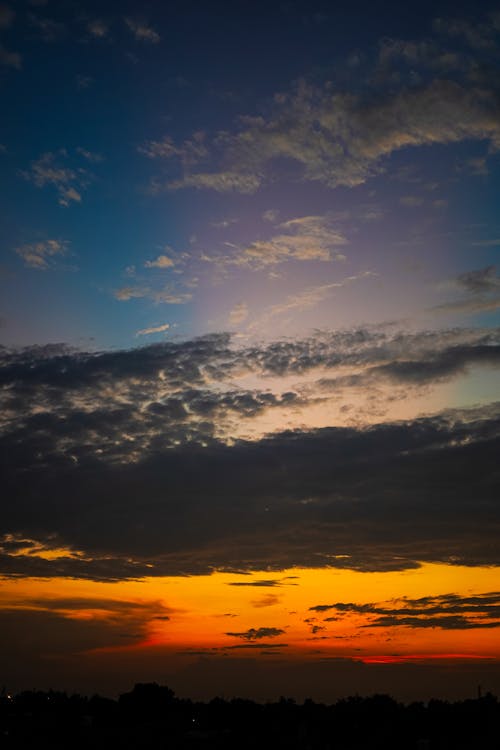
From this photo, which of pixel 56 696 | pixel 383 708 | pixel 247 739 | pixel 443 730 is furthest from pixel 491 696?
pixel 56 696

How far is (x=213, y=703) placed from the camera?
110 m

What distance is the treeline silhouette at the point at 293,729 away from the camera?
54.1 metres

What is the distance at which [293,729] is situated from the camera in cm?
6650

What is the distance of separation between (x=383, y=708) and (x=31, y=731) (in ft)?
146

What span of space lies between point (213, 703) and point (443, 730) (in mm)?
56581

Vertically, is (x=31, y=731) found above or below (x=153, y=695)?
above

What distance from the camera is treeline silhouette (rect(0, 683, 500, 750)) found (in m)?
54.1

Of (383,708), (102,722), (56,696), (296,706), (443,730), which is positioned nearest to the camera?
(443,730)

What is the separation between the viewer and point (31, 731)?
57.5 meters

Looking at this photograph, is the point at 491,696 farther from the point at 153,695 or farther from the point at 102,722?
the point at 153,695

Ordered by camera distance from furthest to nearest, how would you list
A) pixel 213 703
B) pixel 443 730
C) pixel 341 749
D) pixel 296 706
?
pixel 213 703 < pixel 296 706 < pixel 443 730 < pixel 341 749

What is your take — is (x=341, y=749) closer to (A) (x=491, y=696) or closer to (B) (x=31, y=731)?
(B) (x=31, y=731)

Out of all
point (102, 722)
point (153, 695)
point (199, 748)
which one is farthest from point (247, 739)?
point (153, 695)

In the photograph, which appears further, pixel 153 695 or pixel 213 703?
pixel 153 695
